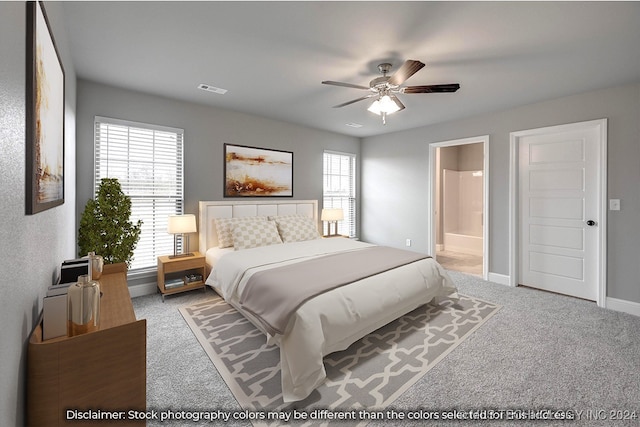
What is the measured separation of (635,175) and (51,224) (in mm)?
5370

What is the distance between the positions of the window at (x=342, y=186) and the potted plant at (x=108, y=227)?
339cm

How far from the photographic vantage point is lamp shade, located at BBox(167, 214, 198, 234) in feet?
11.3

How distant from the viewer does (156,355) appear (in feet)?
7.59

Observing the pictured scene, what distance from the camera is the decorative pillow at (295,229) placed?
4.08 meters

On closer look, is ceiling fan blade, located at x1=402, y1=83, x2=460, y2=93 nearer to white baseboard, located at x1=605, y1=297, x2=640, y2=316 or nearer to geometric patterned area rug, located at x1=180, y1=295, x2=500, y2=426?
geometric patterned area rug, located at x1=180, y1=295, x2=500, y2=426

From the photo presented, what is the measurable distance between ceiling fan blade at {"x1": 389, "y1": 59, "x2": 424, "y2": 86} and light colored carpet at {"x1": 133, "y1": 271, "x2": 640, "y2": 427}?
2370 millimetres

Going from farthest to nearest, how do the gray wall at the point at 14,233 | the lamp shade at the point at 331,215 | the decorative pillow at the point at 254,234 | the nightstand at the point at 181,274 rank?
the lamp shade at the point at 331,215 → the decorative pillow at the point at 254,234 → the nightstand at the point at 181,274 → the gray wall at the point at 14,233

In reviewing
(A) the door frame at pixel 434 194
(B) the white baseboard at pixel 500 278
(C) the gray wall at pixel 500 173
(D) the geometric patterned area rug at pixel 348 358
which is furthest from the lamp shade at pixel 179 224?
(B) the white baseboard at pixel 500 278

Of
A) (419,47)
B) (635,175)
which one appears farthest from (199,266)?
(635,175)

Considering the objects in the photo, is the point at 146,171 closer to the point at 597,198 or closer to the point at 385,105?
the point at 385,105

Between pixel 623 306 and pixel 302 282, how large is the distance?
3792 millimetres

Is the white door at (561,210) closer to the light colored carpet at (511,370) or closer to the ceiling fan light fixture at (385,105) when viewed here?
the light colored carpet at (511,370)

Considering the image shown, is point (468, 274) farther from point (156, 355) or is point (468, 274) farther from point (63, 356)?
point (63, 356)

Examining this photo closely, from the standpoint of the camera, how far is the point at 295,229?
13.7 feet
